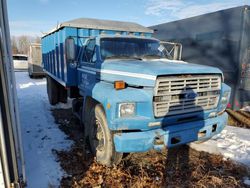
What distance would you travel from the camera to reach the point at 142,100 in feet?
10.4

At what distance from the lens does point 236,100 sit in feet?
24.1

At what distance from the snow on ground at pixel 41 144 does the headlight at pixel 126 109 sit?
4.86 ft

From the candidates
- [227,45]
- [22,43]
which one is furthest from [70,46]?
[22,43]

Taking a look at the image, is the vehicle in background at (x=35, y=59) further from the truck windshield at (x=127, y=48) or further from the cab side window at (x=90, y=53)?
the truck windshield at (x=127, y=48)

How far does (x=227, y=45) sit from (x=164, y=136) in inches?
226

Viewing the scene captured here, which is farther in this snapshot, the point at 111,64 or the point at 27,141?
the point at 27,141

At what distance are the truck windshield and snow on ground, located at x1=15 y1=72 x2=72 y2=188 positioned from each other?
223 centimetres

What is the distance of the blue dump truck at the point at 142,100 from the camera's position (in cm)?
318

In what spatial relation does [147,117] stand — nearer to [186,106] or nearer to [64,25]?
[186,106]

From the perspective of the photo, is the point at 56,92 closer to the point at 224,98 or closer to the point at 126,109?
the point at 126,109

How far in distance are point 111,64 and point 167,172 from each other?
215 cm

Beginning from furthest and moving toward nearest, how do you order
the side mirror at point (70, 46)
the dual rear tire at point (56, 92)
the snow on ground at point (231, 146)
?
the dual rear tire at point (56, 92) → the side mirror at point (70, 46) → the snow on ground at point (231, 146)

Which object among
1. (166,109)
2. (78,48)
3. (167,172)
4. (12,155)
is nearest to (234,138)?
(167,172)

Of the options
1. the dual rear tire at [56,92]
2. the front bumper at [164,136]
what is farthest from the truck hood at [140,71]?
the dual rear tire at [56,92]
